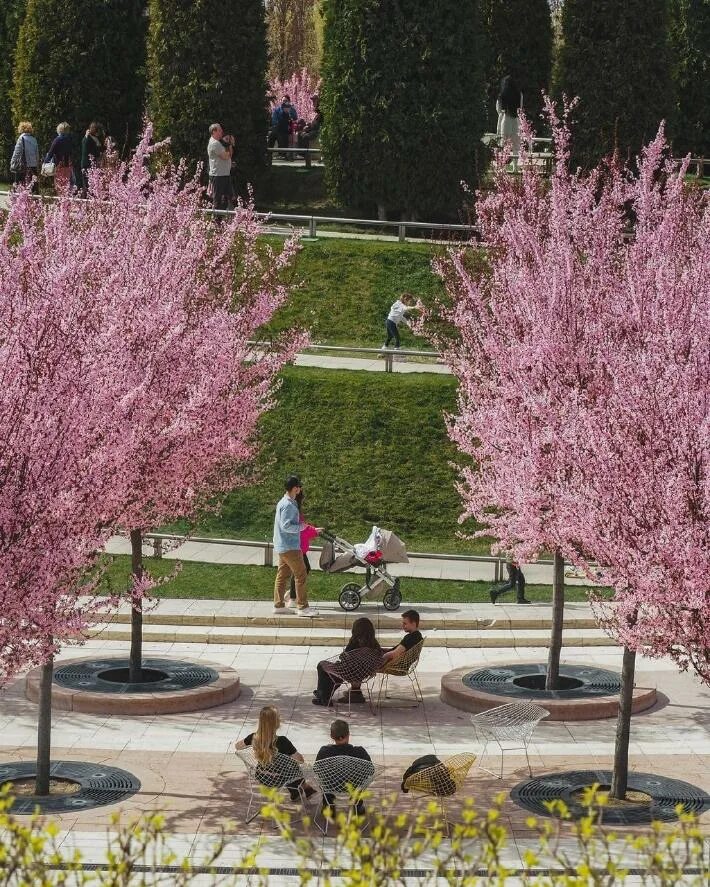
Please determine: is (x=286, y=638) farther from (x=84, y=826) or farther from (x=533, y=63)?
(x=533, y=63)

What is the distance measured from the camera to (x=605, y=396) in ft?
49.8

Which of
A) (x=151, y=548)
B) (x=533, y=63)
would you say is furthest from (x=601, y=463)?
(x=533, y=63)

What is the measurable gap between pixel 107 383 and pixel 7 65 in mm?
30475

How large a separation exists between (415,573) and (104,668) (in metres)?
6.29

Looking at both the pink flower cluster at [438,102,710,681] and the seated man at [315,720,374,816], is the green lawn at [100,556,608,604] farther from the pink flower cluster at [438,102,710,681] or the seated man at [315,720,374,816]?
the seated man at [315,720,374,816]

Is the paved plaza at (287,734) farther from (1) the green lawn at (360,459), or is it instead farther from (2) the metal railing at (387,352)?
(2) the metal railing at (387,352)

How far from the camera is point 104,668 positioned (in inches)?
719

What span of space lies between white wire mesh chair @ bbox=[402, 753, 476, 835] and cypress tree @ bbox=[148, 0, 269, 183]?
2449cm

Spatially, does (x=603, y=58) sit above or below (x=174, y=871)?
above

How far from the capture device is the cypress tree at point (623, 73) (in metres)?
37.8

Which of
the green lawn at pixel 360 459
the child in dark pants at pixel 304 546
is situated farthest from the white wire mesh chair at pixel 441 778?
the green lawn at pixel 360 459

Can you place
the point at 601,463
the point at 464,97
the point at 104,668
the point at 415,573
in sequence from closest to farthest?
the point at 601,463 → the point at 104,668 → the point at 415,573 → the point at 464,97

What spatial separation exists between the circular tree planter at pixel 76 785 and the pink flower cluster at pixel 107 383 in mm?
1198

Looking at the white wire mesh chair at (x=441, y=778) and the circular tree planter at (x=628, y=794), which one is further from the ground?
the white wire mesh chair at (x=441, y=778)
